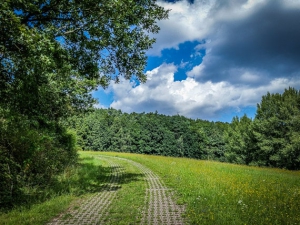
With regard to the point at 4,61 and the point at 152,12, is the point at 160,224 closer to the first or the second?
the point at 4,61

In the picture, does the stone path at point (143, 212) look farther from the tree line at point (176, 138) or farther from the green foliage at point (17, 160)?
the tree line at point (176, 138)

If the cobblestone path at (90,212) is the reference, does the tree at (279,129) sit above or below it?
above

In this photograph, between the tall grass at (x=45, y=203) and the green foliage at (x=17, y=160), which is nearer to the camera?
the tall grass at (x=45, y=203)

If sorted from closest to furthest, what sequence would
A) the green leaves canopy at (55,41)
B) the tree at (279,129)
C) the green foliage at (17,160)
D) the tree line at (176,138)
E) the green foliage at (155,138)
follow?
the green leaves canopy at (55,41), the green foliage at (17,160), the tree at (279,129), the tree line at (176,138), the green foliage at (155,138)

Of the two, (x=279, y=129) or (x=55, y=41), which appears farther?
(x=279, y=129)

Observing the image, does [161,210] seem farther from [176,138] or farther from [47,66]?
[176,138]

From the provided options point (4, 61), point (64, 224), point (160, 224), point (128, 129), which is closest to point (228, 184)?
point (160, 224)

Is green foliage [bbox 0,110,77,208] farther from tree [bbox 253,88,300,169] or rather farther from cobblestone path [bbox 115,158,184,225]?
tree [bbox 253,88,300,169]

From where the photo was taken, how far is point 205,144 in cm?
8594

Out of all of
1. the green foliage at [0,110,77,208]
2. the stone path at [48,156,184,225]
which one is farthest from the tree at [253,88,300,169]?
the green foliage at [0,110,77,208]

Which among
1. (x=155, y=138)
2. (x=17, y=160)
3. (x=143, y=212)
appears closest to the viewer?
(x=143, y=212)

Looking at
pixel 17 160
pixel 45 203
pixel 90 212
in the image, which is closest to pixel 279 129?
pixel 90 212

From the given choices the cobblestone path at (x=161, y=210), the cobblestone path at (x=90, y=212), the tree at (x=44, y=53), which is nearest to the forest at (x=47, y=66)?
the tree at (x=44, y=53)

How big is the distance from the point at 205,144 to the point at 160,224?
82.8 metres
